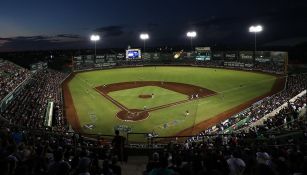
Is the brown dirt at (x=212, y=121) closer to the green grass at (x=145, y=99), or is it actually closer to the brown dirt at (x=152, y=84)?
the brown dirt at (x=152, y=84)

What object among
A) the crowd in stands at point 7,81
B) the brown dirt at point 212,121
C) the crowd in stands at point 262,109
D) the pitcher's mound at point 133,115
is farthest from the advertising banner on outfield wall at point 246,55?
the crowd in stands at point 7,81

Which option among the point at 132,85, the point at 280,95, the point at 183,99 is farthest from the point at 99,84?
the point at 280,95

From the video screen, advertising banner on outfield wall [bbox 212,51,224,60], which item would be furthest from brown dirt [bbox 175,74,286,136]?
the video screen

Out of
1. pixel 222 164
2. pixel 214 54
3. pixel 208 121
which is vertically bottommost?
pixel 208 121

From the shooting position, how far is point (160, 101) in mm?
38438

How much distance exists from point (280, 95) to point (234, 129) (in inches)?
435

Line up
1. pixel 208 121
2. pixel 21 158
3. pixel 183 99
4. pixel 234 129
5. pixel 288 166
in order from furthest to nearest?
pixel 183 99, pixel 208 121, pixel 234 129, pixel 21 158, pixel 288 166

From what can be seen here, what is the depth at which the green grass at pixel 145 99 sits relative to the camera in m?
37.2

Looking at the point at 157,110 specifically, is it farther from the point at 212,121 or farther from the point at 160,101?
the point at 212,121

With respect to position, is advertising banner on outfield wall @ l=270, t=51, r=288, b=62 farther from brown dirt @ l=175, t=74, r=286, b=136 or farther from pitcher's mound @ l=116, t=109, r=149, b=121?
pitcher's mound @ l=116, t=109, r=149, b=121

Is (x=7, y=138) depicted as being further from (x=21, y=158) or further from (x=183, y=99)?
(x=183, y=99)

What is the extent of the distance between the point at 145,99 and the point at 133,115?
316 inches

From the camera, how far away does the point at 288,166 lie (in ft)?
23.5

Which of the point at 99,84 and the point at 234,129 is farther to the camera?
the point at 99,84
